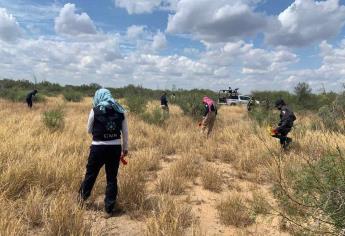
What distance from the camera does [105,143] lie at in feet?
20.9

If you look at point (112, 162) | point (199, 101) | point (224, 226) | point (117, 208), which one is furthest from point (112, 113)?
point (199, 101)

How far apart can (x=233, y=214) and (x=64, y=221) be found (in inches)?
99.1

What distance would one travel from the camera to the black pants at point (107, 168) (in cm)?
636

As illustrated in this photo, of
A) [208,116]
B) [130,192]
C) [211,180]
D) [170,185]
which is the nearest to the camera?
[130,192]

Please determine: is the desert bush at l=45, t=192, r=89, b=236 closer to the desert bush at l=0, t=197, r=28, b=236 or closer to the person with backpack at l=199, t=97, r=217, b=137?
the desert bush at l=0, t=197, r=28, b=236

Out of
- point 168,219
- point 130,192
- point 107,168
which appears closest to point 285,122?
point 130,192

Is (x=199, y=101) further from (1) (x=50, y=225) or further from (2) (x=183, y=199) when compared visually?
(1) (x=50, y=225)

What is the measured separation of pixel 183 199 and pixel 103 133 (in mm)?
1962

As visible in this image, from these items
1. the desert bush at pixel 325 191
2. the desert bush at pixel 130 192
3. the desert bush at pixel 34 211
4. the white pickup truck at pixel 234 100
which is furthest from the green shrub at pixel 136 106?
the white pickup truck at pixel 234 100

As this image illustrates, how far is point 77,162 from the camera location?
8.24 metres

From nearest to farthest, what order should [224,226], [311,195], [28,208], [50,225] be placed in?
[311,195] < [50,225] < [28,208] < [224,226]

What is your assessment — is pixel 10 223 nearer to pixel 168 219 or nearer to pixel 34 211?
pixel 34 211

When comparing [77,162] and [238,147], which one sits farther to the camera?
[238,147]

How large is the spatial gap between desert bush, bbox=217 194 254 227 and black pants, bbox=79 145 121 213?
1700 mm
